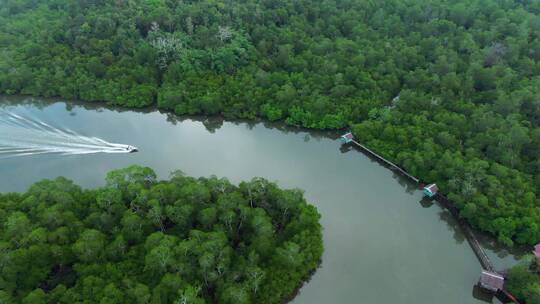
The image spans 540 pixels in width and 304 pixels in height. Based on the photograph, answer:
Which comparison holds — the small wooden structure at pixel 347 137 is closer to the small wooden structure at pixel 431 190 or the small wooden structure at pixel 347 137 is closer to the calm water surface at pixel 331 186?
the calm water surface at pixel 331 186

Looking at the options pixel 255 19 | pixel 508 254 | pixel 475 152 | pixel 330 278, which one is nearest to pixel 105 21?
pixel 255 19

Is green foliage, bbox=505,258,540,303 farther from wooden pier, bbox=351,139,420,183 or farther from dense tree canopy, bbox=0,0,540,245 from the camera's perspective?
wooden pier, bbox=351,139,420,183

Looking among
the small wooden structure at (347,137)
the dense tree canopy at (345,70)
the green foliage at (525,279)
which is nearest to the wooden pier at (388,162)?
the small wooden structure at (347,137)

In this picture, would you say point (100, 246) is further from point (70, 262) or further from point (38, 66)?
point (38, 66)

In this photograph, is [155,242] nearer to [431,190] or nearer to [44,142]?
[44,142]

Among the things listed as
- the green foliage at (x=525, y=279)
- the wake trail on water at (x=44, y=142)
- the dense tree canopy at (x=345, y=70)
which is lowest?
the green foliage at (x=525, y=279)
